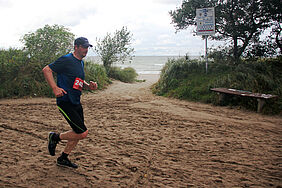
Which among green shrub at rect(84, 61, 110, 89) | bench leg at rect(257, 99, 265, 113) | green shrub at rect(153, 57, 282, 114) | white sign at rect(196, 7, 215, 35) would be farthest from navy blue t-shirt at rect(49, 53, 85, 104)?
green shrub at rect(84, 61, 110, 89)

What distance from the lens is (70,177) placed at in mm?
3502

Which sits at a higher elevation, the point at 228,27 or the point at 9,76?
the point at 228,27

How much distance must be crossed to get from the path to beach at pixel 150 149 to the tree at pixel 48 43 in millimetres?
4244

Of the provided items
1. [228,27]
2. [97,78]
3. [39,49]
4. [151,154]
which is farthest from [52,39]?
[151,154]

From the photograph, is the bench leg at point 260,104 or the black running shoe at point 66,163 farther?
the bench leg at point 260,104

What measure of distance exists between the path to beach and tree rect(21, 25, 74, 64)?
4244 millimetres

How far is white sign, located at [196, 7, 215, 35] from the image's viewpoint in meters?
10.3

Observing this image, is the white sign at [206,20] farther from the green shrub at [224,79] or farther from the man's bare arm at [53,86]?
the man's bare arm at [53,86]

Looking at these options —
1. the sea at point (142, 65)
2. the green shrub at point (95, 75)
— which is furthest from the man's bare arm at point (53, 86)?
the sea at point (142, 65)

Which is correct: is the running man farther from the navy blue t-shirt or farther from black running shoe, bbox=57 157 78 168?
black running shoe, bbox=57 157 78 168

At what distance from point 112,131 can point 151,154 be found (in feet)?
5.39

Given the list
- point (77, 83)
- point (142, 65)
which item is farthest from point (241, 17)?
point (142, 65)

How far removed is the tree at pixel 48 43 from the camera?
11.6 meters

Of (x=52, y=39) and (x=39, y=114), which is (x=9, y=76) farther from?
(x=39, y=114)
